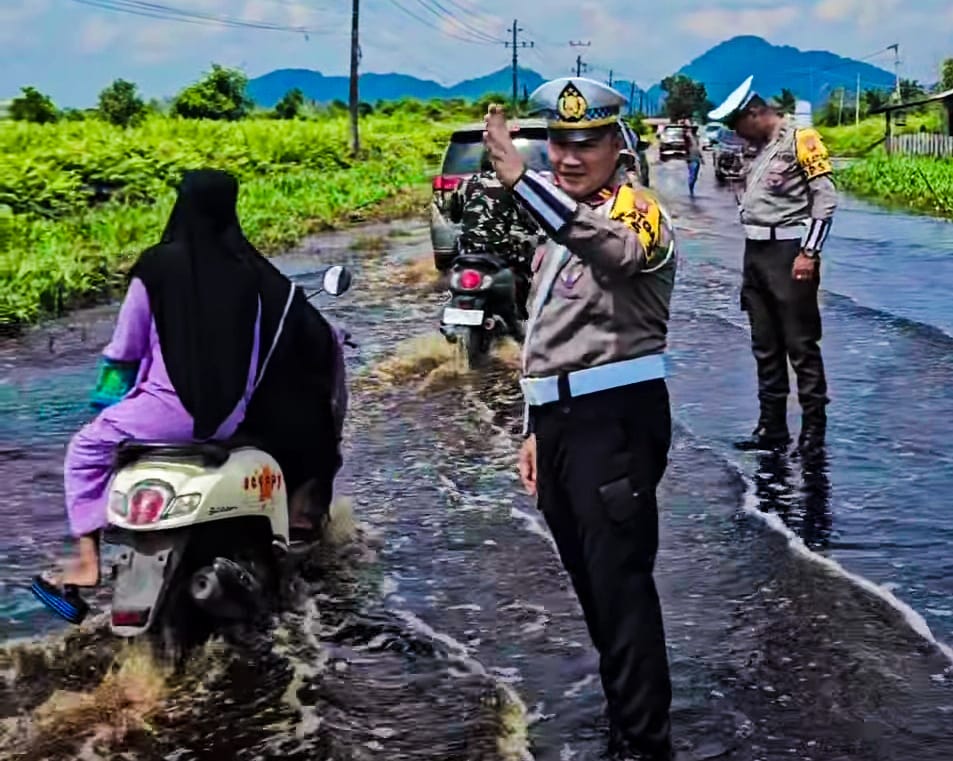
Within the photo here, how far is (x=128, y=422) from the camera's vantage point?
442 cm

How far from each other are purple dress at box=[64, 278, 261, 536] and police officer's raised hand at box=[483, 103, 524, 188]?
1.50m

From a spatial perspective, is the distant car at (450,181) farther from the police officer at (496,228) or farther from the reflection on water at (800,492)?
the reflection on water at (800,492)

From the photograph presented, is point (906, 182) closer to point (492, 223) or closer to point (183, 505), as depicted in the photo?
point (492, 223)

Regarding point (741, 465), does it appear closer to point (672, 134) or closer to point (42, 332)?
point (42, 332)

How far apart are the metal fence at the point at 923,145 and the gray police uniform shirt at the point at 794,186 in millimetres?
35881

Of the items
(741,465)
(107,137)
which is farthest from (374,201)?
(741,465)

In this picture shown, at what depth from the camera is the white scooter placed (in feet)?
14.0

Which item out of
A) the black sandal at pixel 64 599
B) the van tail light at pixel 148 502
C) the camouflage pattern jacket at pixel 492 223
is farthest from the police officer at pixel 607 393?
the camouflage pattern jacket at pixel 492 223

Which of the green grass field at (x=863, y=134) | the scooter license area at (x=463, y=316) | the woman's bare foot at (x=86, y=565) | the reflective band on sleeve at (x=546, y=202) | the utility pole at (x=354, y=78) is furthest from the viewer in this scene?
the green grass field at (x=863, y=134)

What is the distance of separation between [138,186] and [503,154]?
23.4 meters

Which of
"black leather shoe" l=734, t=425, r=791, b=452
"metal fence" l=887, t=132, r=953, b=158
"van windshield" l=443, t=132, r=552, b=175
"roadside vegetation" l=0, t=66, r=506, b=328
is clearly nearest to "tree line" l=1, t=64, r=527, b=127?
"roadside vegetation" l=0, t=66, r=506, b=328

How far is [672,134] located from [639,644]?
2243 inches

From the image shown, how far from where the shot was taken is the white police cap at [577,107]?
367 centimetres

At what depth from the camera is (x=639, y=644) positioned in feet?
12.5
